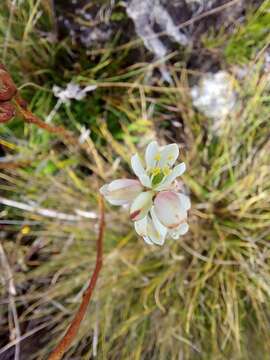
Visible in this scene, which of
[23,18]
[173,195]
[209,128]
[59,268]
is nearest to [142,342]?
[59,268]

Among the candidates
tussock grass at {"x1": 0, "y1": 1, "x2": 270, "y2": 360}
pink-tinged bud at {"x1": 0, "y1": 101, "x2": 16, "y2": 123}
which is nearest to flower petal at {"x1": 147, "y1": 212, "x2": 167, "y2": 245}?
pink-tinged bud at {"x1": 0, "y1": 101, "x2": 16, "y2": 123}

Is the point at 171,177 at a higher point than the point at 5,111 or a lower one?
lower

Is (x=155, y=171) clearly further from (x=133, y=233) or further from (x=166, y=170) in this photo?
(x=133, y=233)

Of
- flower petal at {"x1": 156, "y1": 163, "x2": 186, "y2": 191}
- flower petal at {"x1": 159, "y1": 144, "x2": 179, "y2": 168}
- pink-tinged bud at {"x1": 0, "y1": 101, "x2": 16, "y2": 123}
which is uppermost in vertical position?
pink-tinged bud at {"x1": 0, "y1": 101, "x2": 16, "y2": 123}

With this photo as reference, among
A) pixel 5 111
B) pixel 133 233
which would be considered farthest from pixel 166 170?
pixel 133 233

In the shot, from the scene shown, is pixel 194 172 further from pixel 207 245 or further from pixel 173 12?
pixel 173 12

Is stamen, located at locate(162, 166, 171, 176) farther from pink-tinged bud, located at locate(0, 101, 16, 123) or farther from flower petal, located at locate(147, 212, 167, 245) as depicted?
pink-tinged bud, located at locate(0, 101, 16, 123)

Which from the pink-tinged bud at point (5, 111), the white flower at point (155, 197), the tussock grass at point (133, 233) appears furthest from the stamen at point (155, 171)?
the tussock grass at point (133, 233)

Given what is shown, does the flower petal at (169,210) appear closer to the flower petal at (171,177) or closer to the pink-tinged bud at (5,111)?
the flower petal at (171,177)
